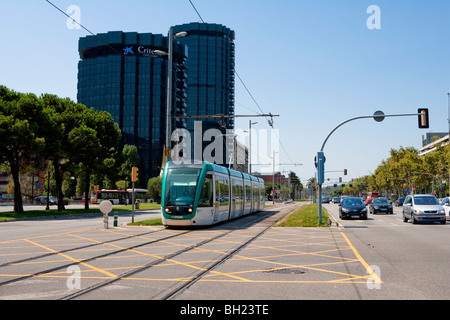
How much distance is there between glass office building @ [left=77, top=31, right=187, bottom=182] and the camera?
124m

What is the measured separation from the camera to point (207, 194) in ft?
70.8

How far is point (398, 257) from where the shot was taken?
1159 centimetres

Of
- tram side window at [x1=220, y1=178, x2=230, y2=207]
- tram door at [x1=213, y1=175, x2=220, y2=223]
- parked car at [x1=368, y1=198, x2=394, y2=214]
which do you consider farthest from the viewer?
parked car at [x1=368, y1=198, x2=394, y2=214]

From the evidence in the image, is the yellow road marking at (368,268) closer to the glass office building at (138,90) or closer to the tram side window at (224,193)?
the tram side window at (224,193)

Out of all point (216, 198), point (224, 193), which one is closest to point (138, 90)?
point (224, 193)

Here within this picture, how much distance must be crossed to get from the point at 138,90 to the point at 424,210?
108 meters

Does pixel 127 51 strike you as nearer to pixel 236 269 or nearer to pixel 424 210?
pixel 424 210

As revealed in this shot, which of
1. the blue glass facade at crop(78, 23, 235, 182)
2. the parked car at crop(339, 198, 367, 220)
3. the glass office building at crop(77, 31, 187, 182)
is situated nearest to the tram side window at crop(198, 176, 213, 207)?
the parked car at crop(339, 198, 367, 220)

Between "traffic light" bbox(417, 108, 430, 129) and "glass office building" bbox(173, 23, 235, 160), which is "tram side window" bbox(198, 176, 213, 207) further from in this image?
"glass office building" bbox(173, 23, 235, 160)

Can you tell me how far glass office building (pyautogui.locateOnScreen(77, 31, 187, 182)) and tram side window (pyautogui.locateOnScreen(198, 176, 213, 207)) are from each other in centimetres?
10122

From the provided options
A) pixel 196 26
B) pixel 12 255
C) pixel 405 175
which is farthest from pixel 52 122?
pixel 196 26

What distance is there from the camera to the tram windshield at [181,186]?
20.7m
